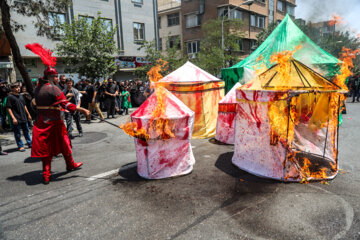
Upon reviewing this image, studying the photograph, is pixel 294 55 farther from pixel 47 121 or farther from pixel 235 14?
pixel 235 14

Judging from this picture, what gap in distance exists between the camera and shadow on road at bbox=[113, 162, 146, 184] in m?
4.59

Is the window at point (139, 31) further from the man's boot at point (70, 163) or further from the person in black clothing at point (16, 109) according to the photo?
the man's boot at point (70, 163)

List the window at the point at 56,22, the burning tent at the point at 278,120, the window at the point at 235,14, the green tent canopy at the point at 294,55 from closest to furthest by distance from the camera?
the burning tent at the point at 278,120 → the green tent canopy at the point at 294,55 → the window at the point at 56,22 → the window at the point at 235,14

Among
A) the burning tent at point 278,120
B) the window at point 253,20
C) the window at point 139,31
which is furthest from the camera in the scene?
the window at point 253,20

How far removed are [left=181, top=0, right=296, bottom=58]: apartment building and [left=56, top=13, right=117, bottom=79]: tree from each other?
17324 millimetres

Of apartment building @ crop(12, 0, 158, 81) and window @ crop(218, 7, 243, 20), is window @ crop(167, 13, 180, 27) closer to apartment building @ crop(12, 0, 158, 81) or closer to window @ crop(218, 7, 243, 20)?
window @ crop(218, 7, 243, 20)

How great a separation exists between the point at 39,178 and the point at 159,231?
10.2 feet

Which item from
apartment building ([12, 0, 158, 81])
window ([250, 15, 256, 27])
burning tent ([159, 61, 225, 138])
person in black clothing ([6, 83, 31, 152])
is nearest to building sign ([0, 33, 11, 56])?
apartment building ([12, 0, 158, 81])

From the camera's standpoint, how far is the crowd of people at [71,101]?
6730 mm

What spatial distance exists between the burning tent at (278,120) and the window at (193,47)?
27021mm

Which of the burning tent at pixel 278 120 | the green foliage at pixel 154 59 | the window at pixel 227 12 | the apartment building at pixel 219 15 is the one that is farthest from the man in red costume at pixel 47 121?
the window at pixel 227 12

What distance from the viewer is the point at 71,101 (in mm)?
8094

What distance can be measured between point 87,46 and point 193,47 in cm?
2015

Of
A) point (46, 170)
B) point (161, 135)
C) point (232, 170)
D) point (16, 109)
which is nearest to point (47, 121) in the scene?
point (46, 170)
